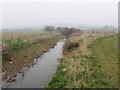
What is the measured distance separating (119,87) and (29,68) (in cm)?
1109

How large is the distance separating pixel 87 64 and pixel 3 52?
10.4 metres

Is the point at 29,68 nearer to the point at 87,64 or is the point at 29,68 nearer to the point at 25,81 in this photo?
the point at 25,81

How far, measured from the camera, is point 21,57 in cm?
2261

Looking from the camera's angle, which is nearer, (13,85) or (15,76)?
(13,85)

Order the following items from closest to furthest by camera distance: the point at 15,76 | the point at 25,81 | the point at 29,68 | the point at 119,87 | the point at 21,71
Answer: the point at 119,87 → the point at 25,81 → the point at 15,76 → the point at 21,71 → the point at 29,68

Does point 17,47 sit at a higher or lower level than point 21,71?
higher

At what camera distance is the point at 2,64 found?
61.2ft

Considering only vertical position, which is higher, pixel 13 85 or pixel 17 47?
pixel 17 47

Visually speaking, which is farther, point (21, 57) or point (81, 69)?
point (21, 57)

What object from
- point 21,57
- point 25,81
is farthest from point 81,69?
point 21,57

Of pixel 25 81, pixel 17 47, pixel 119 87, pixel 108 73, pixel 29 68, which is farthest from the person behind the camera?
pixel 17 47

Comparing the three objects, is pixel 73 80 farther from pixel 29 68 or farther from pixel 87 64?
pixel 29 68

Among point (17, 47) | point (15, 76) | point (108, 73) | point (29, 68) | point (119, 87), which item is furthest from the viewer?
point (17, 47)

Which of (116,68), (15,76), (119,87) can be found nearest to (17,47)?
(15,76)
